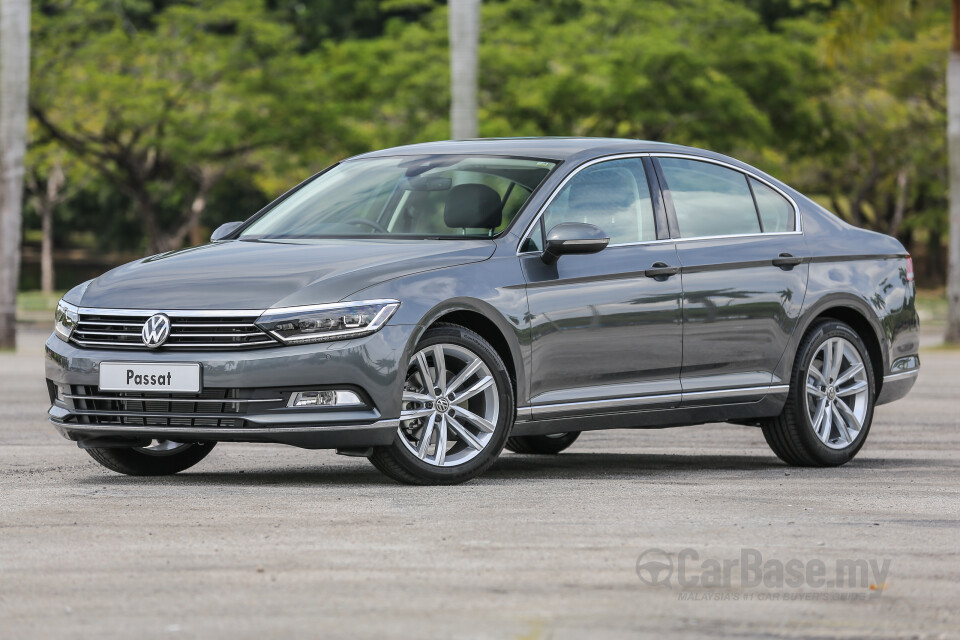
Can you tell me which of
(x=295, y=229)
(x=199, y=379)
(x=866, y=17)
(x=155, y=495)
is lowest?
(x=155, y=495)

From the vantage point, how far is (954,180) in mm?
26453

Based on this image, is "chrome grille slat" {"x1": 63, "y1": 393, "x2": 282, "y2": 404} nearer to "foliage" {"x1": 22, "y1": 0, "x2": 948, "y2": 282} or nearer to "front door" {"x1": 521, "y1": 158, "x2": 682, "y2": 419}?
"front door" {"x1": 521, "y1": 158, "x2": 682, "y2": 419}

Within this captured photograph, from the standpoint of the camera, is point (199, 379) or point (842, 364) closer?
point (199, 379)

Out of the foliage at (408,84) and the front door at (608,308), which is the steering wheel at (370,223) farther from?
the foliage at (408,84)

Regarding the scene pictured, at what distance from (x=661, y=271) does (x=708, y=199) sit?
2.69 feet

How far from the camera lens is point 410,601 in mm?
5496

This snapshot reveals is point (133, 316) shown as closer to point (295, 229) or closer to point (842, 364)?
point (295, 229)

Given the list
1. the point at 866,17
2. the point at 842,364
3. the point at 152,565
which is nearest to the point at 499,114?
the point at 866,17

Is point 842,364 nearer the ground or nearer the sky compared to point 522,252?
nearer the ground

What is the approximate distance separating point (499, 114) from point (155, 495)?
1255 inches

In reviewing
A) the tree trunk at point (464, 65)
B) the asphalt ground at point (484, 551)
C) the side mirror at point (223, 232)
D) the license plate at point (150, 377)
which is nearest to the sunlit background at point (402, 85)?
the tree trunk at point (464, 65)

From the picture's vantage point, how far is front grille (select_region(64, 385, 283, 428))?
789 centimetres

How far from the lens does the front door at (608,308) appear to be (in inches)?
340

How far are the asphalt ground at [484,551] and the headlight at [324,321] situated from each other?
714 mm
